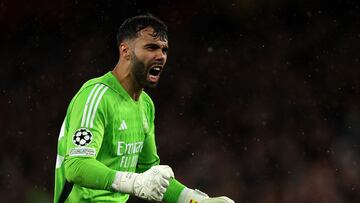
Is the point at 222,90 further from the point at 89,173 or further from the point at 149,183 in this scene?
the point at 149,183

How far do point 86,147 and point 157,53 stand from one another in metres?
0.59

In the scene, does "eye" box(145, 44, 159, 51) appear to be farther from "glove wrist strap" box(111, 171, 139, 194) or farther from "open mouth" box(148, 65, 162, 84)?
"glove wrist strap" box(111, 171, 139, 194)

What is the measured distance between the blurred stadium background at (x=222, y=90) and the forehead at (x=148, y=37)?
428 centimetres

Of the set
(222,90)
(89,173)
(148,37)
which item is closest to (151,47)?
(148,37)

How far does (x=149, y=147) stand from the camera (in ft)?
12.5

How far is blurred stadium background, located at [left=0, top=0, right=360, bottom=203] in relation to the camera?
7.61 meters

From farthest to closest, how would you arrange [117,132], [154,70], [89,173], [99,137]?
[154,70] < [117,132] < [99,137] < [89,173]

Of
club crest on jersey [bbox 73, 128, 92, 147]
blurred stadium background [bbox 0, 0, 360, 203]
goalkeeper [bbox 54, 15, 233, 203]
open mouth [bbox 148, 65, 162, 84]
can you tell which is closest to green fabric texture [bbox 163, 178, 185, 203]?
goalkeeper [bbox 54, 15, 233, 203]

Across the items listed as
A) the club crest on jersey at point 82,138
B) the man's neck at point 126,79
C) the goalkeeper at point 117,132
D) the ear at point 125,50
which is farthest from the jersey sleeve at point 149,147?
the club crest on jersey at point 82,138

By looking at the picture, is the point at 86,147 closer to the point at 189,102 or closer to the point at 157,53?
the point at 157,53

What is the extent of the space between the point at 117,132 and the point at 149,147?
0.46m

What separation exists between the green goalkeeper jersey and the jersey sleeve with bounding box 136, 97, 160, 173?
0.04 metres

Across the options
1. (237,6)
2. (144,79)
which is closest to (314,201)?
(237,6)

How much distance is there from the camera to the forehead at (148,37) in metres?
3.41
